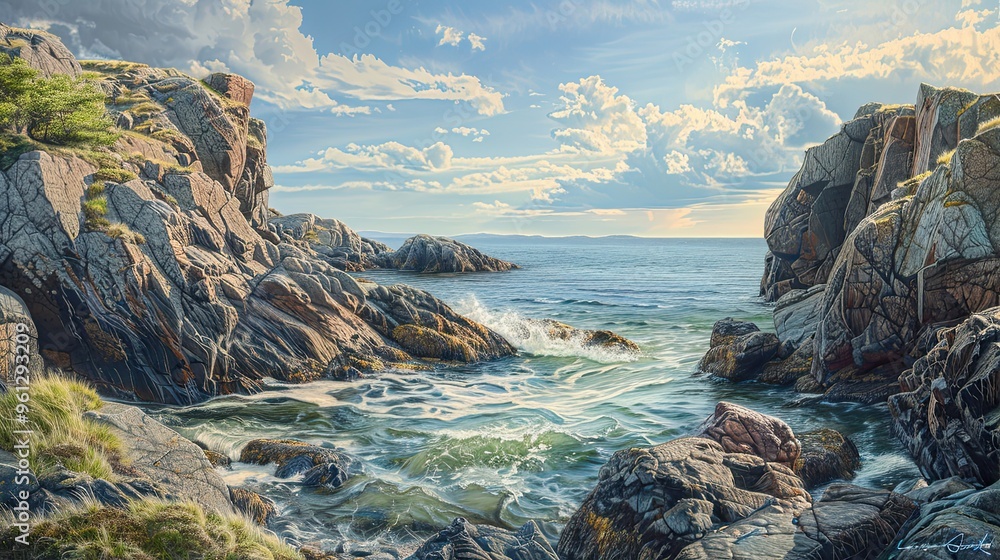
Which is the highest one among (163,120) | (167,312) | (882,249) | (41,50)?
(41,50)

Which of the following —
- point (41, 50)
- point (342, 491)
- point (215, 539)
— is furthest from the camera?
point (41, 50)

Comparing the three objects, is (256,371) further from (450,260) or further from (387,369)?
(450,260)

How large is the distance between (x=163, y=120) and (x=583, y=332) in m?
22.2

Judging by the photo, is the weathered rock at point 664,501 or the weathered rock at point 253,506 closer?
the weathered rock at point 664,501

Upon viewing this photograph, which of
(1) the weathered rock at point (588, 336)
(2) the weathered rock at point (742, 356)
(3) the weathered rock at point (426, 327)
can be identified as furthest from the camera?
(1) the weathered rock at point (588, 336)

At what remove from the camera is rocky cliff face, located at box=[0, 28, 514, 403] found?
17.2 m

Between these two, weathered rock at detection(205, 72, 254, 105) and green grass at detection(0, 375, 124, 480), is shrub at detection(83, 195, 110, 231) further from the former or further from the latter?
weathered rock at detection(205, 72, 254, 105)

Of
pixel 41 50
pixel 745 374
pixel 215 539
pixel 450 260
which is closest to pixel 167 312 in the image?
pixel 215 539

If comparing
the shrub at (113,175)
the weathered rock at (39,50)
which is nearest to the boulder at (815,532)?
the shrub at (113,175)

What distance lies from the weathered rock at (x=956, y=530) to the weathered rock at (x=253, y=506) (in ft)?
30.9

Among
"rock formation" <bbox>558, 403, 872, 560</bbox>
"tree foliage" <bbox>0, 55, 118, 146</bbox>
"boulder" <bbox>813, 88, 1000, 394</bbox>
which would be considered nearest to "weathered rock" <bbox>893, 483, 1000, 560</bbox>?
"rock formation" <bbox>558, 403, 872, 560</bbox>

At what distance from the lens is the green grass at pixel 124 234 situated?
18094 mm

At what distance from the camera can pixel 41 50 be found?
2505cm

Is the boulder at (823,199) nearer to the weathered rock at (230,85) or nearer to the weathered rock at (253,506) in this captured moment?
the weathered rock at (253,506)
